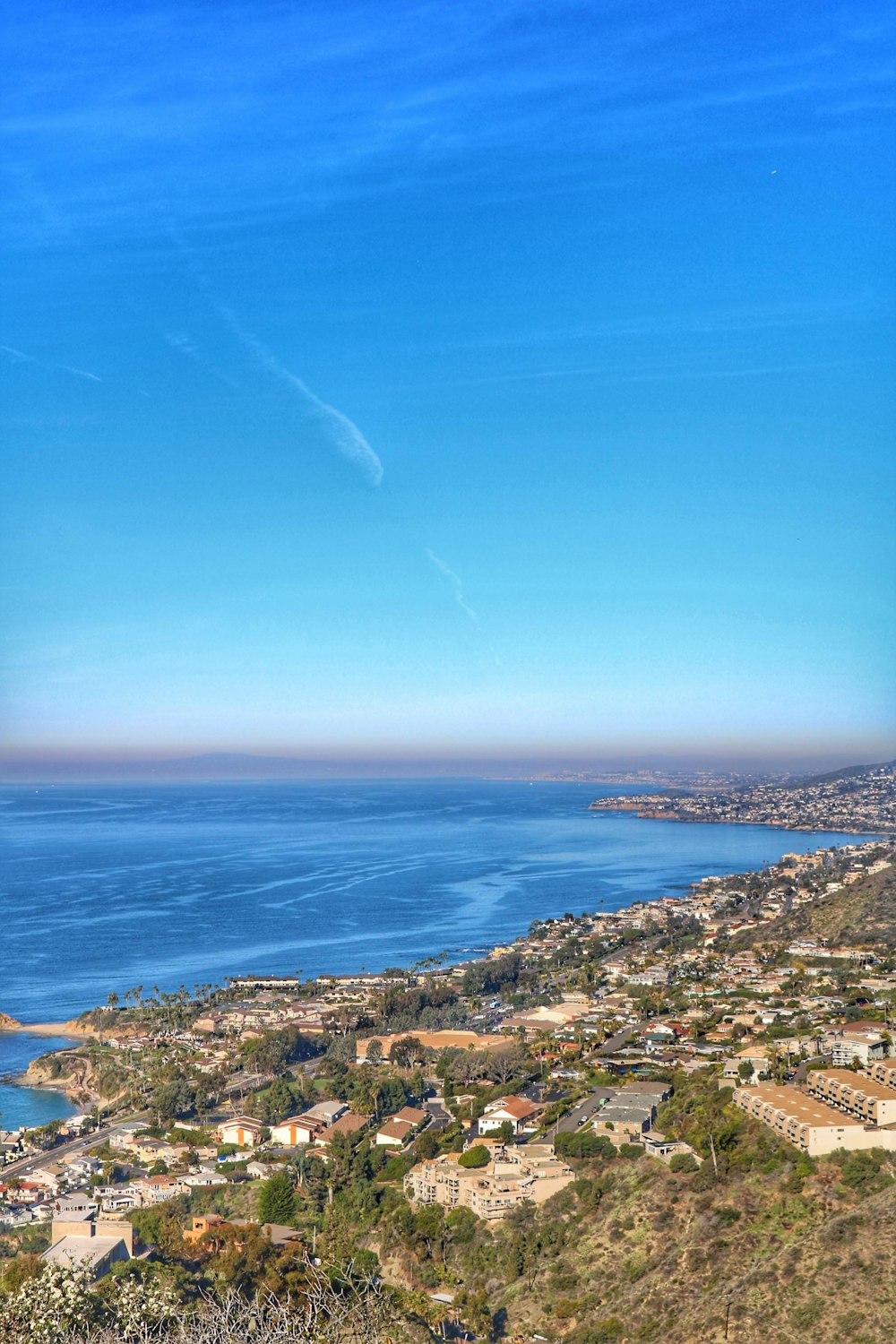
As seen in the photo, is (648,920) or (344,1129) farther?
(648,920)

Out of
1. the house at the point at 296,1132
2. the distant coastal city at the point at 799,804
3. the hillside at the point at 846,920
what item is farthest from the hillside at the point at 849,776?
the house at the point at 296,1132

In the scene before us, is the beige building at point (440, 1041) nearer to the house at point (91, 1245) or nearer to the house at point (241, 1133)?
the house at point (241, 1133)

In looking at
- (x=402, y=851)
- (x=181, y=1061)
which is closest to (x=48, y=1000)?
(x=181, y=1061)

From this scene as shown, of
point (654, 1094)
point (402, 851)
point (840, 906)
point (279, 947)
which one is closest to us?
point (654, 1094)

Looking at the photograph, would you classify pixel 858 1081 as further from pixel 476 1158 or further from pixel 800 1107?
pixel 476 1158

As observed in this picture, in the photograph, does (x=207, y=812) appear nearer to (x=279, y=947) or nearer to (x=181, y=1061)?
(x=279, y=947)

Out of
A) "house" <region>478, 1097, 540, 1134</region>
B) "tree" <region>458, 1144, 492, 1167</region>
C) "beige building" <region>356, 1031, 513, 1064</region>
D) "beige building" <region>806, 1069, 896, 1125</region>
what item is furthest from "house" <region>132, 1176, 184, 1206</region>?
"beige building" <region>806, 1069, 896, 1125</region>

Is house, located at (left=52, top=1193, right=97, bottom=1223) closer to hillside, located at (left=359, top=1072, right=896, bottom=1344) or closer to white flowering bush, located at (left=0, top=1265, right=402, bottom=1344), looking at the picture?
hillside, located at (left=359, top=1072, right=896, bottom=1344)
